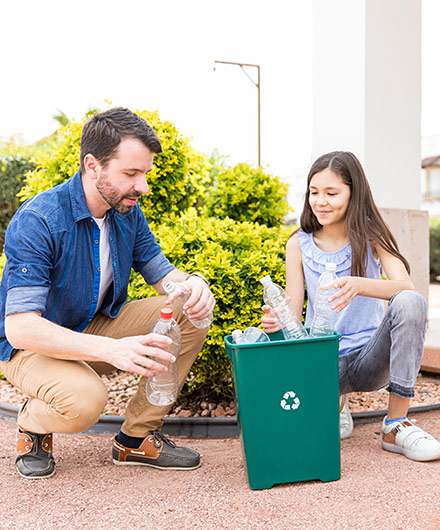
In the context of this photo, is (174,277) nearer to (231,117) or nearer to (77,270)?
(77,270)

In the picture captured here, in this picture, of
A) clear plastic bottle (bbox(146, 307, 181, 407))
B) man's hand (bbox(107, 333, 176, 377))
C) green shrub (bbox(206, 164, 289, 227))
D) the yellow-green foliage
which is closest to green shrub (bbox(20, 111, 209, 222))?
green shrub (bbox(206, 164, 289, 227))

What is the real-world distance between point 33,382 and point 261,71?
31.5 ft

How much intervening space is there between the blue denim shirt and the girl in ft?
2.37

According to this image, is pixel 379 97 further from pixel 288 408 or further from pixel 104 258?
pixel 288 408

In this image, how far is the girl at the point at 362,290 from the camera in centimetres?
238

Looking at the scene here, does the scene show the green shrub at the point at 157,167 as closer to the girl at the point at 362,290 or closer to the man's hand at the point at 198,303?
the girl at the point at 362,290

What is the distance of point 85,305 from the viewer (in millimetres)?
2402

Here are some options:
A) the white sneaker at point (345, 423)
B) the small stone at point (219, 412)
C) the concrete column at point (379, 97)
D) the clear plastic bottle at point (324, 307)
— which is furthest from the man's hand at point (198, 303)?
the concrete column at point (379, 97)

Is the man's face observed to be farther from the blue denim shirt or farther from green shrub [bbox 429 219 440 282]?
green shrub [bbox 429 219 440 282]

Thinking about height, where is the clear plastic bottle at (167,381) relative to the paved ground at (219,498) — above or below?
above

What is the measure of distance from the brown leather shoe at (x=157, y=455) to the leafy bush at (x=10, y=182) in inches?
253

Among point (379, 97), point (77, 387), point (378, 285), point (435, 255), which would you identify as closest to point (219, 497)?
point (77, 387)

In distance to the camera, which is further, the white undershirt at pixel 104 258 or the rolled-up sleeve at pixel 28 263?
the white undershirt at pixel 104 258

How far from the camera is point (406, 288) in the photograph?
2.52m
